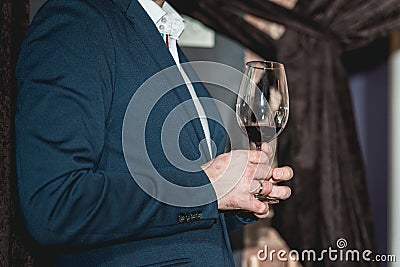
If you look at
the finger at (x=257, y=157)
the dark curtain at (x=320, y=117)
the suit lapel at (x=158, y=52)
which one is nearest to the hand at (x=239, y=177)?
the finger at (x=257, y=157)

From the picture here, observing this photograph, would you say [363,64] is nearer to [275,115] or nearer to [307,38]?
[307,38]

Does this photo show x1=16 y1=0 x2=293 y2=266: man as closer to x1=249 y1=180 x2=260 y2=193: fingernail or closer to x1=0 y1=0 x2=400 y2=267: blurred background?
x1=249 y1=180 x2=260 y2=193: fingernail

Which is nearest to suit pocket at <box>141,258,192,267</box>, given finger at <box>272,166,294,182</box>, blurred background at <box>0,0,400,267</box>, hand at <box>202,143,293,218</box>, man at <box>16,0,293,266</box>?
man at <box>16,0,293,266</box>

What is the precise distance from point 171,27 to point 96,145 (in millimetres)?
435

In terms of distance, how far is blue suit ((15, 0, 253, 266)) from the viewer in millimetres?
1085

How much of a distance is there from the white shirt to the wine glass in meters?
0.11

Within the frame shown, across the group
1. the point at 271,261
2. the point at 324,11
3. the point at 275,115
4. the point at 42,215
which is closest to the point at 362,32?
the point at 324,11

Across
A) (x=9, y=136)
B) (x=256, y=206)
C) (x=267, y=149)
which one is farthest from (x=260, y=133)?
(x=9, y=136)

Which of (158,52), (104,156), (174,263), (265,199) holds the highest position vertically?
(158,52)

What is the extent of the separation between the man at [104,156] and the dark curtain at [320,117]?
1.08 meters

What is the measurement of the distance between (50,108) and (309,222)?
4.86ft

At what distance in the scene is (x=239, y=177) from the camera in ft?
3.93

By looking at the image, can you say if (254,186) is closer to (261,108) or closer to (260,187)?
(260,187)

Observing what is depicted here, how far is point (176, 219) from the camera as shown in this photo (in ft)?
3.93
